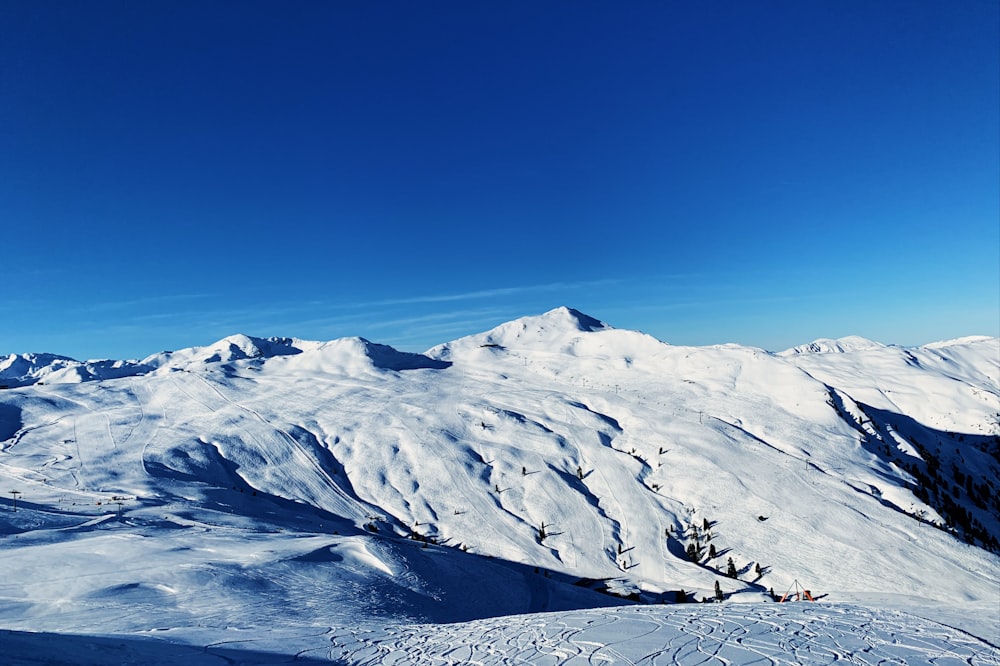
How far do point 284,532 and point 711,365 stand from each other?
218 ft

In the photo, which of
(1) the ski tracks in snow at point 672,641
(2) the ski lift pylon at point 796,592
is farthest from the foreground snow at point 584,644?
(2) the ski lift pylon at point 796,592

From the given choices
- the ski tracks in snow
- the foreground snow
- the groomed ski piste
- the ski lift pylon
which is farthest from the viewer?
the ski lift pylon

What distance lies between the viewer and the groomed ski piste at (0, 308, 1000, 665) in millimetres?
13578

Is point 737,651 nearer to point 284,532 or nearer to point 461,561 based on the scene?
point 461,561

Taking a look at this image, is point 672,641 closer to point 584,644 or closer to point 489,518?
point 584,644

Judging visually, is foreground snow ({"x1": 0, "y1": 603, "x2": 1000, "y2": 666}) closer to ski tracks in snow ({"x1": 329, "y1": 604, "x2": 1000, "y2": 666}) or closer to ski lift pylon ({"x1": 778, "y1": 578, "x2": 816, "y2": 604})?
ski tracks in snow ({"x1": 329, "y1": 604, "x2": 1000, "y2": 666})

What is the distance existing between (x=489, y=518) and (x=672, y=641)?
27324mm

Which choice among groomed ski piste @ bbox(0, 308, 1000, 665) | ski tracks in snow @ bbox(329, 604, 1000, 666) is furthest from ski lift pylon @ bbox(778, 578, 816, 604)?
ski tracks in snow @ bbox(329, 604, 1000, 666)

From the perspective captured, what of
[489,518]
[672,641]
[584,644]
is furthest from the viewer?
[489,518]

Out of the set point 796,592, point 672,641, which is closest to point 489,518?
point 796,592

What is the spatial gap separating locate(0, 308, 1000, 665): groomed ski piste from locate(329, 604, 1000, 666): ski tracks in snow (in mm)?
114

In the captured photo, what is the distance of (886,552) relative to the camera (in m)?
33.7

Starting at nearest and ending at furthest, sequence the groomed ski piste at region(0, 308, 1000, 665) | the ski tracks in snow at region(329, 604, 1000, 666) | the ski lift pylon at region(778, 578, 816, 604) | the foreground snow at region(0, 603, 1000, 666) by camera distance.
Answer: the foreground snow at region(0, 603, 1000, 666)
the ski tracks in snow at region(329, 604, 1000, 666)
the groomed ski piste at region(0, 308, 1000, 665)
the ski lift pylon at region(778, 578, 816, 604)

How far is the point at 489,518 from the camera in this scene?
39.0 m
